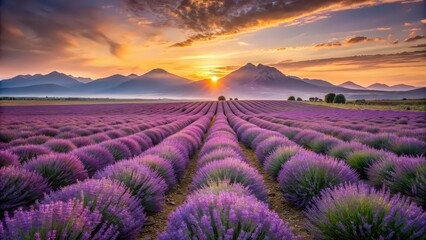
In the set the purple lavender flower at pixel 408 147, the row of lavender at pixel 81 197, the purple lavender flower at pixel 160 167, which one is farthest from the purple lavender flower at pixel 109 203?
the purple lavender flower at pixel 408 147

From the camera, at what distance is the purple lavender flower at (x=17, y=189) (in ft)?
11.6

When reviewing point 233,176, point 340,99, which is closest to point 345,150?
point 233,176

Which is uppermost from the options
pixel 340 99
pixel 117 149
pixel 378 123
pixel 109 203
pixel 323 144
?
pixel 109 203

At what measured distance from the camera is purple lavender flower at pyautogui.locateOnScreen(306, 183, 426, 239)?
2283 mm

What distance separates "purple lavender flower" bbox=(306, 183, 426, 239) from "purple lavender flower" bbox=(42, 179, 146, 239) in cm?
176

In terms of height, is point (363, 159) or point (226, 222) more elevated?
point (226, 222)

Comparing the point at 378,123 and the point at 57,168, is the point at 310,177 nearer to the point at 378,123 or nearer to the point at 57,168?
the point at 57,168

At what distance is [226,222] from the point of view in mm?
1980

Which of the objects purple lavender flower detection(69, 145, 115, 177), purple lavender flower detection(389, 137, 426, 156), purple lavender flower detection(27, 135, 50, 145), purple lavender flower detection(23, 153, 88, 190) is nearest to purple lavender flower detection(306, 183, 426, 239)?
purple lavender flower detection(23, 153, 88, 190)

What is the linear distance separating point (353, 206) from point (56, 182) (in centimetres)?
444

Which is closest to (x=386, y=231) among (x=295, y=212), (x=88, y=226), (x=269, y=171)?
(x=295, y=212)

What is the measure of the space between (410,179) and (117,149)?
6562 mm

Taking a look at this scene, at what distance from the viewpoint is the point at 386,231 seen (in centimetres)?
235

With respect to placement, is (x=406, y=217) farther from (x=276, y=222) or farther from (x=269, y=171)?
(x=269, y=171)
